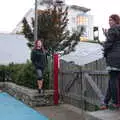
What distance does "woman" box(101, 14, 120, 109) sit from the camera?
Answer: 21.9 feet

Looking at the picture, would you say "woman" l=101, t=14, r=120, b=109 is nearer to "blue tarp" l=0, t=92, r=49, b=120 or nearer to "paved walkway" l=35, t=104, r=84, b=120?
"paved walkway" l=35, t=104, r=84, b=120

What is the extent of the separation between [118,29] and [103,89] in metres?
2.03

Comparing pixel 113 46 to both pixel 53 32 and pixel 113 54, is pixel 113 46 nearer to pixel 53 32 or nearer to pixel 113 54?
pixel 113 54

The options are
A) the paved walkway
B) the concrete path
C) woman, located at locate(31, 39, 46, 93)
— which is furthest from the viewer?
woman, located at locate(31, 39, 46, 93)

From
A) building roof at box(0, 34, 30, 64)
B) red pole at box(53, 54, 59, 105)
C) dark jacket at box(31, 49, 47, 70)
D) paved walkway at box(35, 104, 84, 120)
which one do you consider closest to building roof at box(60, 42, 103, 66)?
red pole at box(53, 54, 59, 105)

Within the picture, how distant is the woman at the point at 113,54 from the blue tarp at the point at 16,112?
2376mm

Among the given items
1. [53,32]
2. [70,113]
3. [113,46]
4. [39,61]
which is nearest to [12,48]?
[53,32]

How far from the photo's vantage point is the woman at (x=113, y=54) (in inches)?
263

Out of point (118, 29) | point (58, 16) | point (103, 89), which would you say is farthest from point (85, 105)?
point (58, 16)

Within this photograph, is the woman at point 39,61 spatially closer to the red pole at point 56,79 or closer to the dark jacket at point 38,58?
the dark jacket at point 38,58

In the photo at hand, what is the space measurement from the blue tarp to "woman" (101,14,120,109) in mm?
2376

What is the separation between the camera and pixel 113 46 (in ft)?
22.2

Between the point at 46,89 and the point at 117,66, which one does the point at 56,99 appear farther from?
the point at 117,66

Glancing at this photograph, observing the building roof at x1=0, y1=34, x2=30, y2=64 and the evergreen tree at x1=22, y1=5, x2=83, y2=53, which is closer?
the evergreen tree at x1=22, y1=5, x2=83, y2=53
